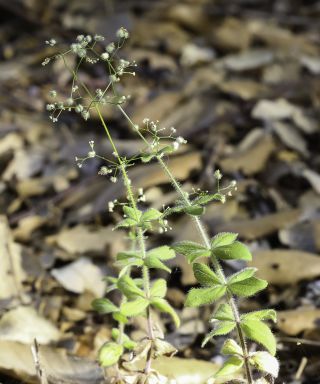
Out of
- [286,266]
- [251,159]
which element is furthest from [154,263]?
[251,159]

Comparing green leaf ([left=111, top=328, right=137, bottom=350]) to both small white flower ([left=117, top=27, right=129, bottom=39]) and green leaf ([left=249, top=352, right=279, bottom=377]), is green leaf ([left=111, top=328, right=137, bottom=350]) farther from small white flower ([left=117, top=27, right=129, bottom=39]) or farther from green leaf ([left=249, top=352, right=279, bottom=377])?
small white flower ([left=117, top=27, right=129, bottom=39])

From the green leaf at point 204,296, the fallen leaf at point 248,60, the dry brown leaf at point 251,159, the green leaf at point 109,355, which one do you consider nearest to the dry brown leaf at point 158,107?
the fallen leaf at point 248,60

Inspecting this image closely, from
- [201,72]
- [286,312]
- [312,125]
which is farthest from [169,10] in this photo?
[286,312]

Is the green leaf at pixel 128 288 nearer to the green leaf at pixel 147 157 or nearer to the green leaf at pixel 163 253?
the green leaf at pixel 163 253

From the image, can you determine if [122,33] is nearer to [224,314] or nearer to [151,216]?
[151,216]

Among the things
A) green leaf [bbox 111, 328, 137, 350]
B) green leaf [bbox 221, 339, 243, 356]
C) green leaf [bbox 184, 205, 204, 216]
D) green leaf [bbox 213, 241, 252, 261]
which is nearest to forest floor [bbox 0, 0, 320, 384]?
green leaf [bbox 111, 328, 137, 350]

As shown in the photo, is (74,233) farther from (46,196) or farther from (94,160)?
(94,160)
